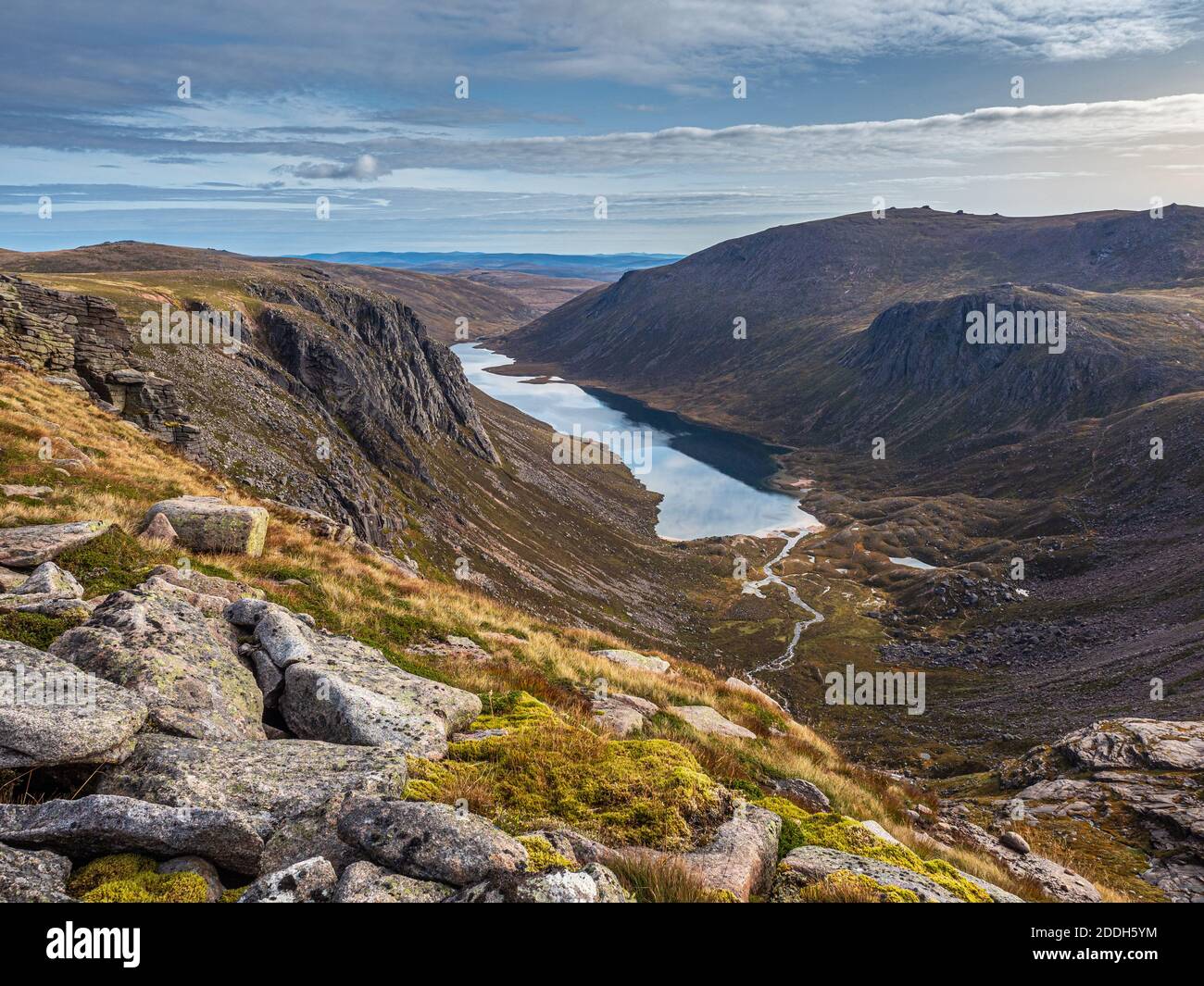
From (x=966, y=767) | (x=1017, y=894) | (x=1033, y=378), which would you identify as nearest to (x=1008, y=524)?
(x=1033, y=378)

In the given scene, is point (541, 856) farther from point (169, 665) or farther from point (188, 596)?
point (188, 596)

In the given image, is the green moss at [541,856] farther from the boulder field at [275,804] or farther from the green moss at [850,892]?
the green moss at [850,892]

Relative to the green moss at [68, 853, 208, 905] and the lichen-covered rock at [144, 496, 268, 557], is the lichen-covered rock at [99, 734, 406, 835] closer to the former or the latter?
the green moss at [68, 853, 208, 905]

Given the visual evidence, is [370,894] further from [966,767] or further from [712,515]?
[712,515]

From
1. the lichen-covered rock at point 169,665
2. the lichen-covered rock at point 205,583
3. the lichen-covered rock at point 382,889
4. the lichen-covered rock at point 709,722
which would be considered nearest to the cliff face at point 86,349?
the lichen-covered rock at point 205,583

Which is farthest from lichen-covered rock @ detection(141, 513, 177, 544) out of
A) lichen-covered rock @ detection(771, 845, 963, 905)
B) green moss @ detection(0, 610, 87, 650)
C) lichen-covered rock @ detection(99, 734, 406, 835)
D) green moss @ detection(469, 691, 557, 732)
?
lichen-covered rock @ detection(771, 845, 963, 905)

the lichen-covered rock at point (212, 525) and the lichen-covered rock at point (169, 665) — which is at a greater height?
the lichen-covered rock at point (212, 525)
